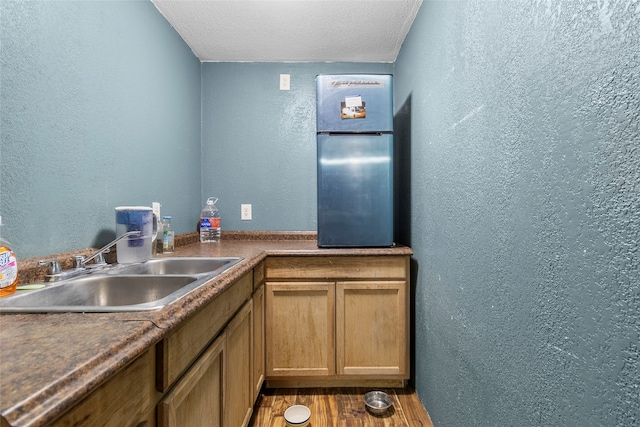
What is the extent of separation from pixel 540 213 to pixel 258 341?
4.69 ft

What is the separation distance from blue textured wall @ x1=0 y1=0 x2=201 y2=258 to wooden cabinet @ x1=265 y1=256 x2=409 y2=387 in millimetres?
893

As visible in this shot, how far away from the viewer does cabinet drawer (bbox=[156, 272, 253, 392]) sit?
69 centimetres

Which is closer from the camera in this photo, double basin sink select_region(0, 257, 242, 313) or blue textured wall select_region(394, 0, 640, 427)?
blue textured wall select_region(394, 0, 640, 427)

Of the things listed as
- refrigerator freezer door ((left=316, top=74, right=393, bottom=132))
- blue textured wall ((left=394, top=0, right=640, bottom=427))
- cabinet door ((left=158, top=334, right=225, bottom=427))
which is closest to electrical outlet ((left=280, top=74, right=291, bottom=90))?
refrigerator freezer door ((left=316, top=74, right=393, bottom=132))

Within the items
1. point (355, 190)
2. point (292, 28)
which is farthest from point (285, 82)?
point (355, 190)

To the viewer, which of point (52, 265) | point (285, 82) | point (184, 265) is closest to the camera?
point (52, 265)

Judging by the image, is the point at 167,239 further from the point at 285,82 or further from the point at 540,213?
the point at 540,213

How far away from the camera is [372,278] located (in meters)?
1.80

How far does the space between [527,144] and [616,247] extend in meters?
0.34

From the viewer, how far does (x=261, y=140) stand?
239 centimetres

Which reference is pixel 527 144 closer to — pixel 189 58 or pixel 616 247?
pixel 616 247

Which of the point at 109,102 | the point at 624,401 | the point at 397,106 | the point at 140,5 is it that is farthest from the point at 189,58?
the point at 624,401

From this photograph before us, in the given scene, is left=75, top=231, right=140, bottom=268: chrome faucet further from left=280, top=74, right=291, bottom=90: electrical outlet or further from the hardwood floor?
left=280, top=74, right=291, bottom=90: electrical outlet

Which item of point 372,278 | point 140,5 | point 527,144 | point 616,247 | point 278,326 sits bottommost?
point 278,326
